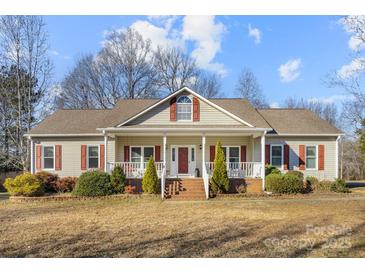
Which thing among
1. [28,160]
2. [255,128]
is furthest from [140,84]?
[255,128]

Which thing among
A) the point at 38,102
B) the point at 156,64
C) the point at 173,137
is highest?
the point at 156,64

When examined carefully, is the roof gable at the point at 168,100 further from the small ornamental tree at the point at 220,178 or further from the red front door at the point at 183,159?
the red front door at the point at 183,159

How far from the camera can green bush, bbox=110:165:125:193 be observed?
607 inches

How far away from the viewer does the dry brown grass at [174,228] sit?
19.8 ft

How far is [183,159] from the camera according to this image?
1892cm

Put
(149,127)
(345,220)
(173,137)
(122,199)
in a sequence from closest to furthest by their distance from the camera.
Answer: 1. (345,220)
2. (122,199)
3. (149,127)
4. (173,137)

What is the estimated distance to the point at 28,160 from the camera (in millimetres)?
23359

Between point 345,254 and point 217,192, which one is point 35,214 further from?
Answer: point 345,254

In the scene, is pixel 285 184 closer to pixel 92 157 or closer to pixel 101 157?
pixel 101 157

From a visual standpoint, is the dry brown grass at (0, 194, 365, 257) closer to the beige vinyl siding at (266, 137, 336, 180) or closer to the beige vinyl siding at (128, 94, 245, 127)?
the beige vinyl siding at (128, 94, 245, 127)

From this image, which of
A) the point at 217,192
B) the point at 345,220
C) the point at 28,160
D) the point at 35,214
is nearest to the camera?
the point at 345,220

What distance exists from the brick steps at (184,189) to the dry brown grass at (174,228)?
59.3 inches

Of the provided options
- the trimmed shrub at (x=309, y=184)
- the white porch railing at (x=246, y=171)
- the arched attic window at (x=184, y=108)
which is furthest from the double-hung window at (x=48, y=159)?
the trimmed shrub at (x=309, y=184)

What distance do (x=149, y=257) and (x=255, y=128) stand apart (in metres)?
11.7
